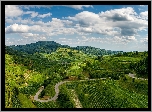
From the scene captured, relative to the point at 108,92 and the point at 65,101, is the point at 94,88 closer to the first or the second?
the point at 108,92

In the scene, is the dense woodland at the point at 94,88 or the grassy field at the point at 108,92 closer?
the dense woodland at the point at 94,88

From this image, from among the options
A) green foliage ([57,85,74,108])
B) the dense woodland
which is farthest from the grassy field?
green foliage ([57,85,74,108])

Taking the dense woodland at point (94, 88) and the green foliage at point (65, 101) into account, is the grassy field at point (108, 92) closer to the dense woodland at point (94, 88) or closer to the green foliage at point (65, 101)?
the dense woodland at point (94, 88)

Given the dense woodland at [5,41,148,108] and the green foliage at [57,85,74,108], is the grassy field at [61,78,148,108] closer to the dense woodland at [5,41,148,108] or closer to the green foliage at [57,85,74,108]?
the dense woodland at [5,41,148,108]

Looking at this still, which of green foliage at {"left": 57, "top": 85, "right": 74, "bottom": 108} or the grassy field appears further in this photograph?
the grassy field

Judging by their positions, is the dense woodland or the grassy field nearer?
the dense woodland

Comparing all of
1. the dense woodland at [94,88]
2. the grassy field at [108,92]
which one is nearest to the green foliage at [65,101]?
the dense woodland at [94,88]

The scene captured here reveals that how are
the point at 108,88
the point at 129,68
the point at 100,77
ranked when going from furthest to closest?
the point at 129,68, the point at 100,77, the point at 108,88

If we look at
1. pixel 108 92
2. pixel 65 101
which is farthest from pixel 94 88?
pixel 65 101

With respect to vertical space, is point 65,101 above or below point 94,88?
above
